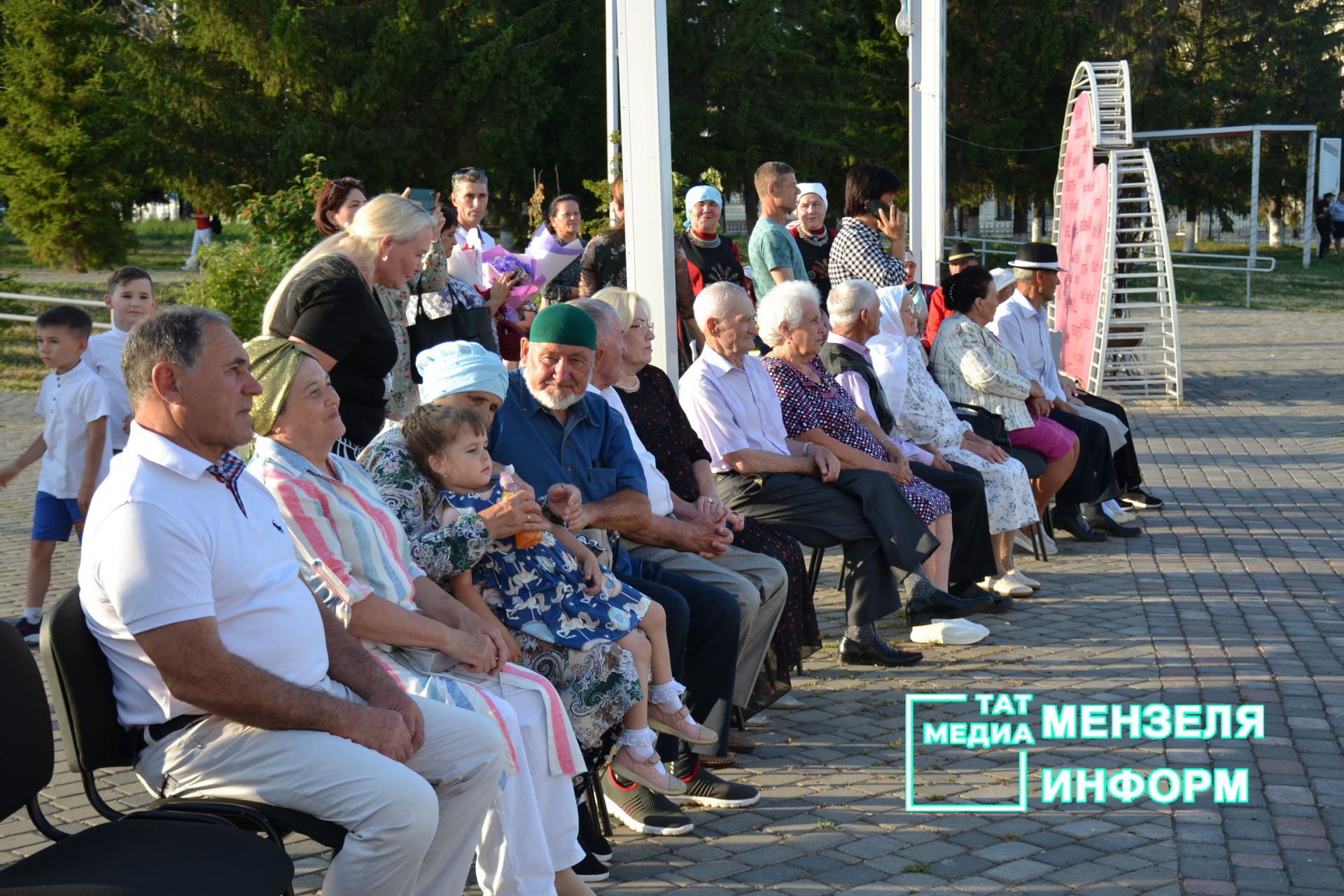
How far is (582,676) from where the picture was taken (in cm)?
409

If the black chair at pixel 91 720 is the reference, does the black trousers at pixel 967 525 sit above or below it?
below

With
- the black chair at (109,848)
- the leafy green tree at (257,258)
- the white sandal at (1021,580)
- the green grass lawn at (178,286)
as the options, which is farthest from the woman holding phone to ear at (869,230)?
the green grass lawn at (178,286)

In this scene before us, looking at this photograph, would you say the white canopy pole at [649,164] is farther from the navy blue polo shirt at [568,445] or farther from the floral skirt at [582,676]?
the floral skirt at [582,676]

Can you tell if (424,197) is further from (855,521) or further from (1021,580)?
(1021,580)

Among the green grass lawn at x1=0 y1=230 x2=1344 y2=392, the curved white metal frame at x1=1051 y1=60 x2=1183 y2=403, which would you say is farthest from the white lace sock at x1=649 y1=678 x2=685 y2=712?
the green grass lawn at x1=0 y1=230 x2=1344 y2=392

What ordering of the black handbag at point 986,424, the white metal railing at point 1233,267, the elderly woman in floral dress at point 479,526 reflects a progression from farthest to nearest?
1. the white metal railing at point 1233,267
2. the black handbag at point 986,424
3. the elderly woman in floral dress at point 479,526

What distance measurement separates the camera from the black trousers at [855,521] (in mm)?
5965

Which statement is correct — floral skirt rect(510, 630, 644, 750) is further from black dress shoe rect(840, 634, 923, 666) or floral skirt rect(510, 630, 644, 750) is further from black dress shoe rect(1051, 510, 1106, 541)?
black dress shoe rect(1051, 510, 1106, 541)

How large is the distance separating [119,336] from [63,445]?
1.92 ft

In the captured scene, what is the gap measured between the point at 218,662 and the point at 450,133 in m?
29.9

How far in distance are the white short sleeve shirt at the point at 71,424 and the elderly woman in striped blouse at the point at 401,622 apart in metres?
2.96

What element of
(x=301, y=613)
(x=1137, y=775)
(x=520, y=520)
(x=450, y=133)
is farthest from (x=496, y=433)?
(x=450, y=133)

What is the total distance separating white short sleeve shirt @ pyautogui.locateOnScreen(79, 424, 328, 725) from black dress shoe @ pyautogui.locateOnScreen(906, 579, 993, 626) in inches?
151

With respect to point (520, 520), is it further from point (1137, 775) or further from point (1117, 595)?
point (1117, 595)
